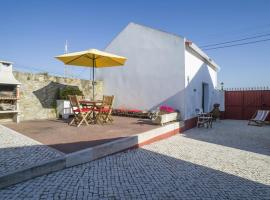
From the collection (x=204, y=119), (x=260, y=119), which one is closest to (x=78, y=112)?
(x=204, y=119)

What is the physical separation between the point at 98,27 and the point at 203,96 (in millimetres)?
8200

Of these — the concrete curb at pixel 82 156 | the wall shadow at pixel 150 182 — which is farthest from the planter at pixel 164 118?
the wall shadow at pixel 150 182

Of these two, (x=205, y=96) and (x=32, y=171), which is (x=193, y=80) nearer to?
(x=205, y=96)

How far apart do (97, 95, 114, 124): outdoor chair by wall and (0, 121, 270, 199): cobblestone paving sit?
8.25ft

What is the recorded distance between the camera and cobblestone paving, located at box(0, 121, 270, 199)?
2.71m

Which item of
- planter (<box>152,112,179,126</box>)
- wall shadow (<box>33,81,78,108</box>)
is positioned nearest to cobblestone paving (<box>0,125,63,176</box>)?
wall shadow (<box>33,81,78,108</box>)

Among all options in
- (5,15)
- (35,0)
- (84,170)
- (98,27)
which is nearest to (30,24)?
(5,15)

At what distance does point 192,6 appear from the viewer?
36.7 feet

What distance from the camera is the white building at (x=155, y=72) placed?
26.8ft

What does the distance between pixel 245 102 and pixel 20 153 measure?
42.5 feet

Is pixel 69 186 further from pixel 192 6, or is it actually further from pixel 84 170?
pixel 192 6

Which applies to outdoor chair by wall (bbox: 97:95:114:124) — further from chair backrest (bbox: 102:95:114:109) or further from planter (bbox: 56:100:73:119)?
planter (bbox: 56:100:73:119)

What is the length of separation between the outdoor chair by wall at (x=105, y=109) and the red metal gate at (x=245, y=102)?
9.48 meters

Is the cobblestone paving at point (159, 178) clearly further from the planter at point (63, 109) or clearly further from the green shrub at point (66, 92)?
the green shrub at point (66, 92)
